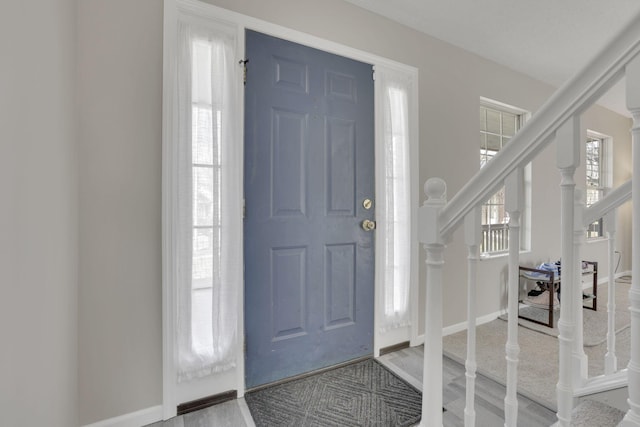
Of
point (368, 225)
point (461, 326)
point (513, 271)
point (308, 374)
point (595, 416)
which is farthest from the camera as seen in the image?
point (461, 326)

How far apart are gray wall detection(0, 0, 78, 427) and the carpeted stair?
1634 millimetres

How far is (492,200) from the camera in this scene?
10.3 ft

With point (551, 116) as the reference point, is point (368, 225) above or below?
below

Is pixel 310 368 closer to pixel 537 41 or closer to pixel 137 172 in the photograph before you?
pixel 137 172

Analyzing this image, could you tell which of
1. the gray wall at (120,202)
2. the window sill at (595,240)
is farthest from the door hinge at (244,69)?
the window sill at (595,240)

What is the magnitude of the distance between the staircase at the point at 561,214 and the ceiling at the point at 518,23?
174cm

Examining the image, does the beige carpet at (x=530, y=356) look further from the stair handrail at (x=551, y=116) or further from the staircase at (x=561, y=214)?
the stair handrail at (x=551, y=116)

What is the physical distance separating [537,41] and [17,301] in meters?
3.75

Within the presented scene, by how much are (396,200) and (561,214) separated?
154 centimetres

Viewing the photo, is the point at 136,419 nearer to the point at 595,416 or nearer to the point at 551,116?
the point at 595,416

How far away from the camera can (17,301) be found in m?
0.81

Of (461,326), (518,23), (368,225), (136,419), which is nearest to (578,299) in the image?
(368,225)

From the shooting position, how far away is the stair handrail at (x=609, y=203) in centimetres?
118

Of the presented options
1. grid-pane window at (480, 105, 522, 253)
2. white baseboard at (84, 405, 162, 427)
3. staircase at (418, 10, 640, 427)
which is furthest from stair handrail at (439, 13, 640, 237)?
grid-pane window at (480, 105, 522, 253)
